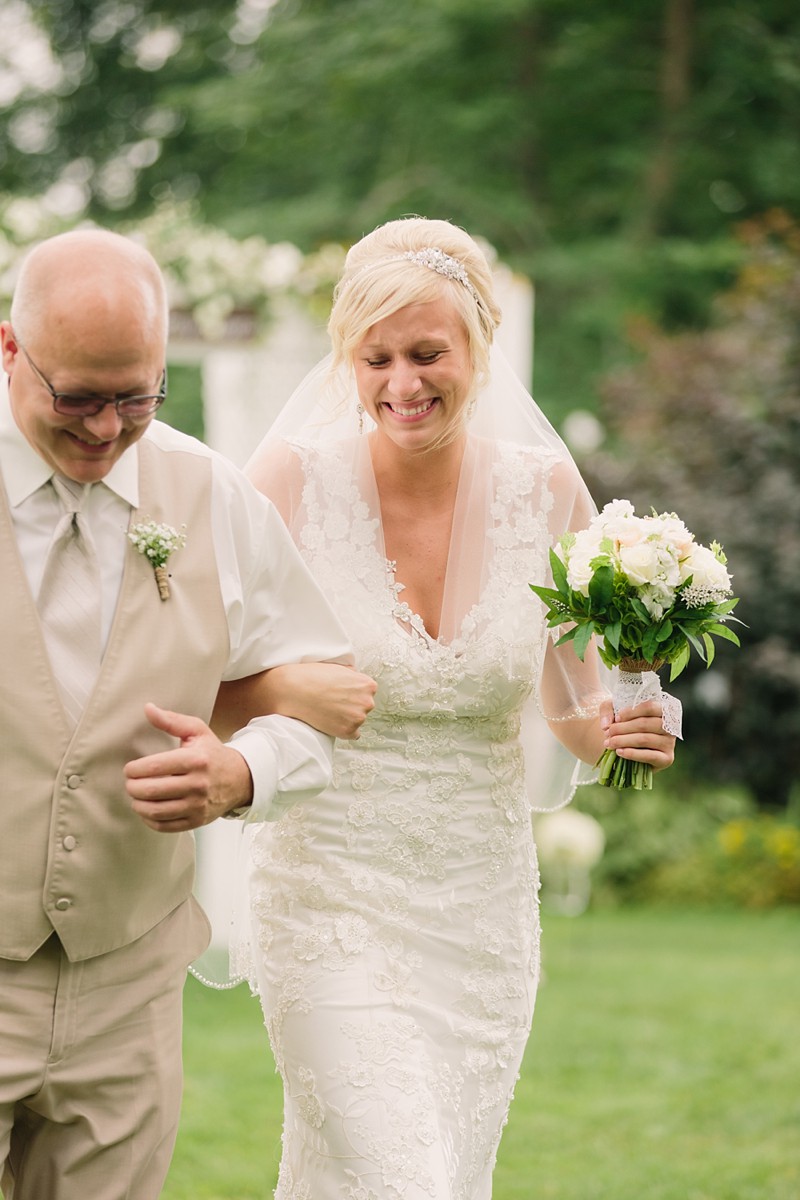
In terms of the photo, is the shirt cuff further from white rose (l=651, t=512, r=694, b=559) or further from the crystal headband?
the crystal headband

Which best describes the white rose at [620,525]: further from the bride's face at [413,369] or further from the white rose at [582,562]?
the bride's face at [413,369]

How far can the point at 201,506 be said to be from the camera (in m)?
2.98

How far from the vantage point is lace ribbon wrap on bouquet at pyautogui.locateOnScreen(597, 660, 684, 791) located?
3729mm

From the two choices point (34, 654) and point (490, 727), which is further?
point (490, 727)

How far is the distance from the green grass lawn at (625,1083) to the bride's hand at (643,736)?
101 inches

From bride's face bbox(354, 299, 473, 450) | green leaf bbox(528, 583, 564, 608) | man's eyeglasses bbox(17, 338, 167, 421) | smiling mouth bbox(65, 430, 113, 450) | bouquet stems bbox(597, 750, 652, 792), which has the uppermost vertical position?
bride's face bbox(354, 299, 473, 450)

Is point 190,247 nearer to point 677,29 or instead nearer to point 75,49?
point 677,29

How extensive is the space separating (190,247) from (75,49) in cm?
1565

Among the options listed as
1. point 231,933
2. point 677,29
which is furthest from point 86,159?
point 231,933

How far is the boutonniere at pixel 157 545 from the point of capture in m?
2.81

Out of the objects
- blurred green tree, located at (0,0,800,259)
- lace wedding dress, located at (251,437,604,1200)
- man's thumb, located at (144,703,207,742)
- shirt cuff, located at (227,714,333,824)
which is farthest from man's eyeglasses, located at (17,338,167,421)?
blurred green tree, located at (0,0,800,259)

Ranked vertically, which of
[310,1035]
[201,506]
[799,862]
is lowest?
[799,862]

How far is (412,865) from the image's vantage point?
3.83 m

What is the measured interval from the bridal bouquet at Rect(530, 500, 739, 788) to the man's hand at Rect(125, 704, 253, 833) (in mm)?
1127
